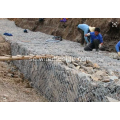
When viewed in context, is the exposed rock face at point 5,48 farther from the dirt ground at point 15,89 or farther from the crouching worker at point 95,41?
the crouching worker at point 95,41

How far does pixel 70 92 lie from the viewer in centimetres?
323

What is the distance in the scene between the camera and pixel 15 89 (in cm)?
462

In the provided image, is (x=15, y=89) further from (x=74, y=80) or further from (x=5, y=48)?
(x=5, y=48)

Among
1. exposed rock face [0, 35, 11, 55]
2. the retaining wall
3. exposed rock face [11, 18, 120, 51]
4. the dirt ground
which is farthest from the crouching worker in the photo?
exposed rock face [0, 35, 11, 55]

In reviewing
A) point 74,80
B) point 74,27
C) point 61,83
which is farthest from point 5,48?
point 74,80

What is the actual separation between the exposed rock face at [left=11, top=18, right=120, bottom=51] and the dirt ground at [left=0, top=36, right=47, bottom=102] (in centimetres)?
400

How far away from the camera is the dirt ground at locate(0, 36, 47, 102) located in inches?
156

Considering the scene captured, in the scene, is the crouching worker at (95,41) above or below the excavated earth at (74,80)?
above

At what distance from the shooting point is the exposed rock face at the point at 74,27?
7449 millimetres

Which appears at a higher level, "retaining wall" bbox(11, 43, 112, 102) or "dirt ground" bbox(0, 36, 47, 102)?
"retaining wall" bbox(11, 43, 112, 102)

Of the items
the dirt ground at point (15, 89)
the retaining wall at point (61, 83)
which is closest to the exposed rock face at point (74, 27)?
the retaining wall at point (61, 83)

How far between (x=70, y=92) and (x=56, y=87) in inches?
22.1

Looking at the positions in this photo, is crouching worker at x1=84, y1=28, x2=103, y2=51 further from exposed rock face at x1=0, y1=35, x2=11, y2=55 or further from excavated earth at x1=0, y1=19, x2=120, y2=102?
exposed rock face at x1=0, y1=35, x2=11, y2=55

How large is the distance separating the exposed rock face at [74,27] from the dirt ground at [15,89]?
13.1 ft
